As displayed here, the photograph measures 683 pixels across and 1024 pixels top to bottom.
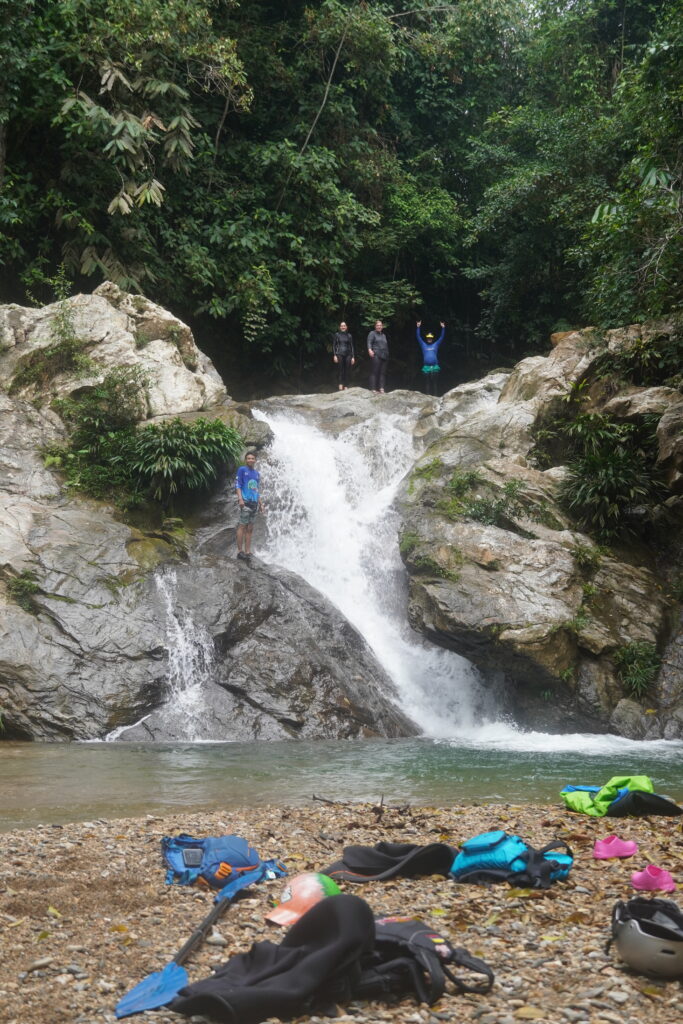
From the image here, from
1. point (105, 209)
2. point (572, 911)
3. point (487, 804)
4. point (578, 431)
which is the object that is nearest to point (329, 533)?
point (578, 431)

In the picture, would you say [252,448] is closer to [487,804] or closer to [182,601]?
[182,601]

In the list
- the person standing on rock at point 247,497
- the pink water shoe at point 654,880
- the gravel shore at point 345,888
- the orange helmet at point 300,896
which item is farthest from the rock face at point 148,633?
the pink water shoe at point 654,880

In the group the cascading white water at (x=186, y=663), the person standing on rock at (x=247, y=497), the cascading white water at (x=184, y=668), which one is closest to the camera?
the cascading white water at (x=184, y=668)

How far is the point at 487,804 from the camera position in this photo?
758cm

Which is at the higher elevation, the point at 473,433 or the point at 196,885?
the point at 473,433

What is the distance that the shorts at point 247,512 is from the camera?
14.3 meters

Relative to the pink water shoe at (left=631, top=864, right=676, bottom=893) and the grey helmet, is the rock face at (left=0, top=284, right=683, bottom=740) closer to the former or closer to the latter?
the pink water shoe at (left=631, top=864, right=676, bottom=893)

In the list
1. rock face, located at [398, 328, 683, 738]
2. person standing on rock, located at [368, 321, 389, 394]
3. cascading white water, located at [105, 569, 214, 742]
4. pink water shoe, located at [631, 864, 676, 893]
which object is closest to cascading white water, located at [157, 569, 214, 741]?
cascading white water, located at [105, 569, 214, 742]

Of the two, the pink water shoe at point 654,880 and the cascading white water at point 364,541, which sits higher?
the cascading white water at point 364,541

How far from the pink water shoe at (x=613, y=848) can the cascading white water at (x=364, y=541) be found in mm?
6900

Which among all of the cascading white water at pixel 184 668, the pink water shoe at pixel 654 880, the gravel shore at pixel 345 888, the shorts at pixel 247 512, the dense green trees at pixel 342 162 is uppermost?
the dense green trees at pixel 342 162

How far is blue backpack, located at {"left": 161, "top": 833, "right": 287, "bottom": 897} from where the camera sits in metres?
5.10

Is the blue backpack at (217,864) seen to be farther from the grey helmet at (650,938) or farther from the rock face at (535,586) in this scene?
the rock face at (535,586)

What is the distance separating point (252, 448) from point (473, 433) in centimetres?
400
